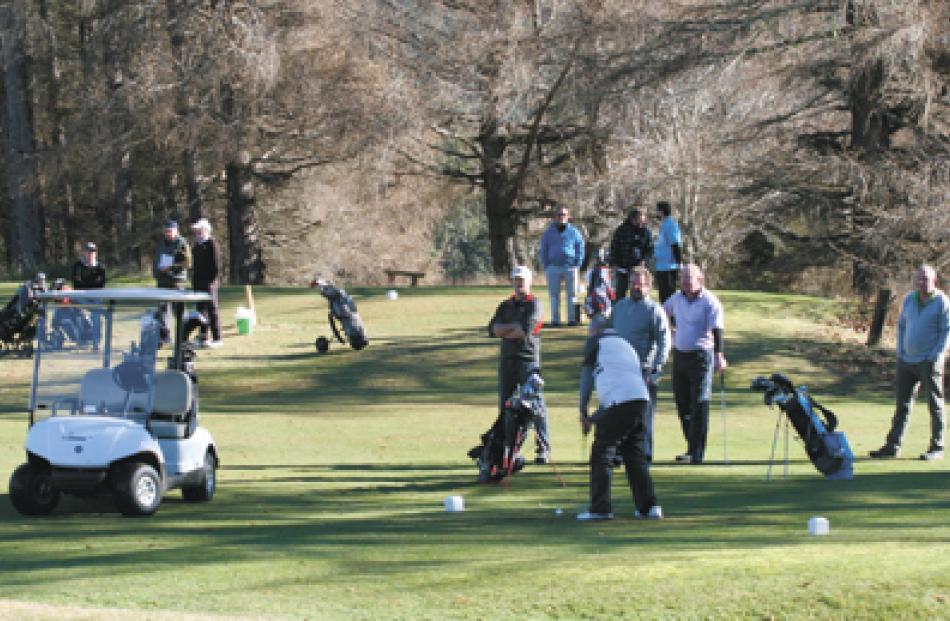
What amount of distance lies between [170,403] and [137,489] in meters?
0.83

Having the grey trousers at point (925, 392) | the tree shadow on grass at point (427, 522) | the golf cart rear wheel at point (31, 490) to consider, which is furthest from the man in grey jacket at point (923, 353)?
the golf cart rear wheel at point (31, 490)

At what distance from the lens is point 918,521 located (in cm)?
1077

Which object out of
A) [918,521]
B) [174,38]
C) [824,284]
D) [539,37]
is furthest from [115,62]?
[918,521]

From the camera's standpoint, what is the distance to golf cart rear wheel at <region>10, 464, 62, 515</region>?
10828 millimetres

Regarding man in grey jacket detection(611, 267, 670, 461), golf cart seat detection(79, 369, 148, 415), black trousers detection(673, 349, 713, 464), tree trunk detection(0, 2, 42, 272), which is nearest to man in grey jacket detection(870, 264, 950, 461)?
black trousers detection(673, 349, 713, 464)

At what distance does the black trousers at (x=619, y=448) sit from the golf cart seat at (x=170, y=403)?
11.1 feet

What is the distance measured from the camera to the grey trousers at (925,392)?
14688 millimetres

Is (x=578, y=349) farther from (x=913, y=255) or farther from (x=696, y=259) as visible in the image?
(x=696, y=259)

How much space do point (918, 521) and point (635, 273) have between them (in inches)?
142

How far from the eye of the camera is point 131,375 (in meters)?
11.2

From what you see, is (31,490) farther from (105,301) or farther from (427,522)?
(427,522)

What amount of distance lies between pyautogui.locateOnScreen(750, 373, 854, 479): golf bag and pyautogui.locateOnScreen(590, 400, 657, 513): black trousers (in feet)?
9.78

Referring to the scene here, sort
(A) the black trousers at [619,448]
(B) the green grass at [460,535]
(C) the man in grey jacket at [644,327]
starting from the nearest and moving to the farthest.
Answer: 1. (B) the green grass at [460,535]
2. (A) the black trousers at [619,448]
3. (C) the man in grey jacket at [644,327]

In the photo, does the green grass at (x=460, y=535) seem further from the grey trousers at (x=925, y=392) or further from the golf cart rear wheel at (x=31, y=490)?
the grey trousers at (x=925, y=392)
